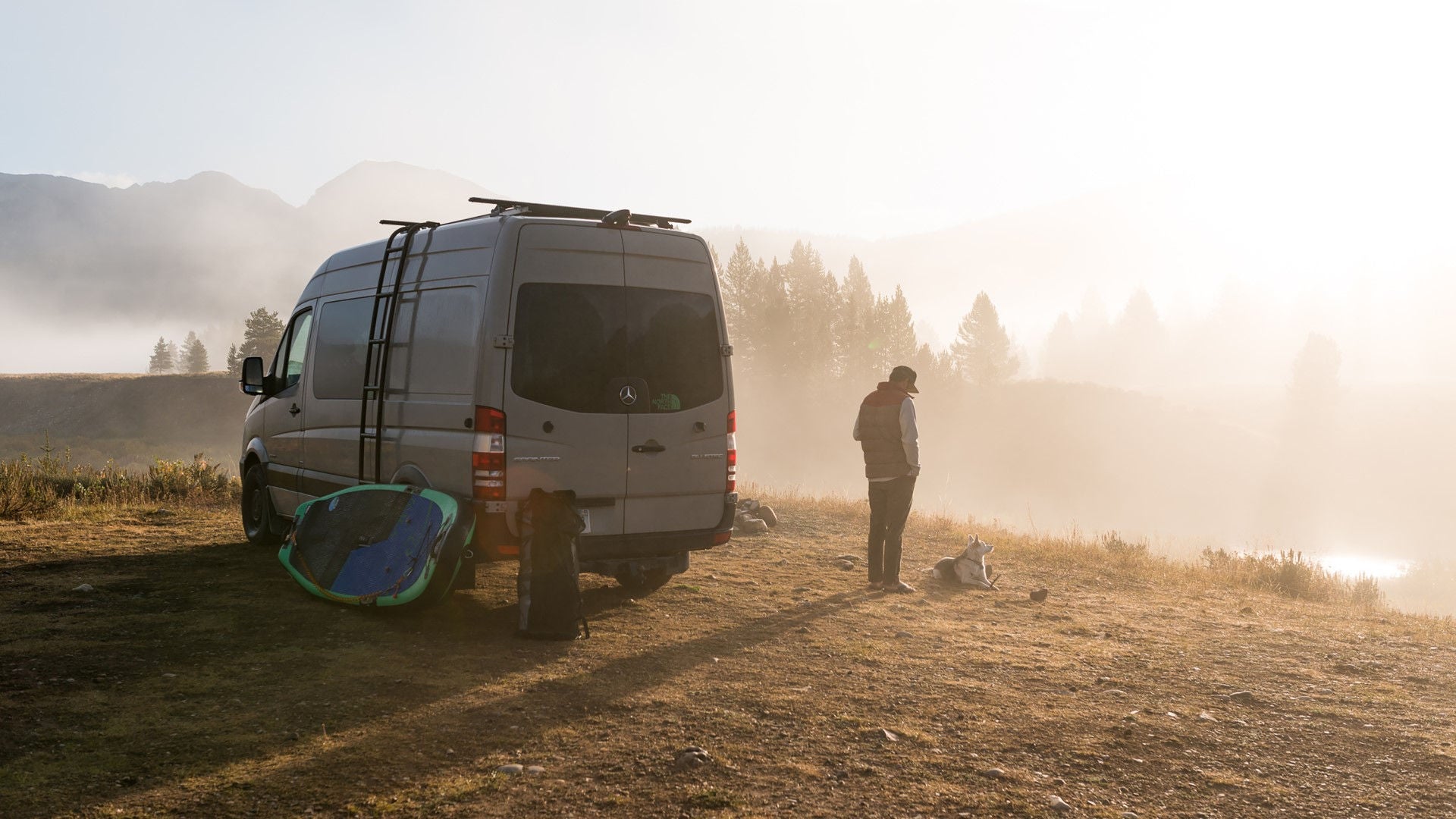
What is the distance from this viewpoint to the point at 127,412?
63.4 metres

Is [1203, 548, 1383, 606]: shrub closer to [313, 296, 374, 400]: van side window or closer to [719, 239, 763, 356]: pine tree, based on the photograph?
[313, 296, 374, 400]: van side window

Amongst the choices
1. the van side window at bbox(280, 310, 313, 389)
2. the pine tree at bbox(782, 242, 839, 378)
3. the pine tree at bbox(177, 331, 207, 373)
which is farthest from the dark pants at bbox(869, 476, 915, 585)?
the pine tree at bbox(177, 331, 207, 373)

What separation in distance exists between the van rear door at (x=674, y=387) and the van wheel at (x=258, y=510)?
463 centimetres

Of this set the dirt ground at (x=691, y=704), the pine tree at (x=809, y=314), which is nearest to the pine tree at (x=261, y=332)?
the pine tree at (x=809, y=314)

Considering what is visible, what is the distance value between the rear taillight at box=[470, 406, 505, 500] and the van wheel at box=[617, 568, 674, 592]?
1.87 m

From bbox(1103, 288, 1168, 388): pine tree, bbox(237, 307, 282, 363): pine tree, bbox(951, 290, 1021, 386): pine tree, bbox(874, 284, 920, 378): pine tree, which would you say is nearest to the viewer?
bbox(874, 284, 920, 378): pine tree

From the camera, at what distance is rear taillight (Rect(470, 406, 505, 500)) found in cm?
619

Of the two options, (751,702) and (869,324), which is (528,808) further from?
(869,324)

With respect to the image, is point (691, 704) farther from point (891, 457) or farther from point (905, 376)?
point (905, 376)

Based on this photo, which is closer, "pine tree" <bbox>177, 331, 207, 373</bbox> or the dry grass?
the dry grass

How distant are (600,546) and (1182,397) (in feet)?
405

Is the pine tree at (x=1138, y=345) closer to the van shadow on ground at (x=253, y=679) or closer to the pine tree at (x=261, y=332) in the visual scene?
the pine tree at (x=261, y=332)

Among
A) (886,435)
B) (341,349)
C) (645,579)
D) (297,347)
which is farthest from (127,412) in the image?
(886,435)

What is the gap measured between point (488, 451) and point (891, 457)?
422 cm
